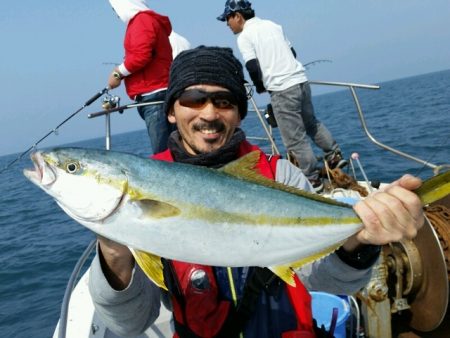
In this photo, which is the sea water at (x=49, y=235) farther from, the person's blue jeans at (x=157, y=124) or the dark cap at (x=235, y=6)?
the person's blue jeans at (x=157, y=124)

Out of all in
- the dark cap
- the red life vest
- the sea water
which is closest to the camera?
the red life vest

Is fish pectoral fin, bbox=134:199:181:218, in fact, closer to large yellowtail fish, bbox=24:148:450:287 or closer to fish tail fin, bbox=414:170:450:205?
large yellowtail fish, bbox=24:148:450:287

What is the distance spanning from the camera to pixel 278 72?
6238 mm

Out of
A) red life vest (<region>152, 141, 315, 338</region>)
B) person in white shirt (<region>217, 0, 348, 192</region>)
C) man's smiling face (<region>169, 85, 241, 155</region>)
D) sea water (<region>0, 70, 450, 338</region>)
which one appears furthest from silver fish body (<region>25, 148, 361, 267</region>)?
person in white shirt (<region>217, 0, 348, 192</region>)

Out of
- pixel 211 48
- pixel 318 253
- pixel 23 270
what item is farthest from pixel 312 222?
pixel 23 270

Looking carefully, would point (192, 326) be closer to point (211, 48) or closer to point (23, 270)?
point (211, 48)

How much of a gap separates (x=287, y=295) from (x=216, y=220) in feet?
3.30

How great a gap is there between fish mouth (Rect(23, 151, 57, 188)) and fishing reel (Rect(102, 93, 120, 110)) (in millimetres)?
3221

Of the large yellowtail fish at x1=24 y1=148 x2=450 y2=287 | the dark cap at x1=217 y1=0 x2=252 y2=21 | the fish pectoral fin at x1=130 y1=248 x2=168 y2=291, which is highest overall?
the dark cap at x1=217 y1=0 x2=252 y2=21

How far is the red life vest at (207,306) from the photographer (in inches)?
94.6

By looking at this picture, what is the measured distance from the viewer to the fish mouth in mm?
1810

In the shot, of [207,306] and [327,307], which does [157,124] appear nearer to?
[327,307]

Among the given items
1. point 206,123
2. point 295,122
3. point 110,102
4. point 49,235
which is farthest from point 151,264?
point 49,235

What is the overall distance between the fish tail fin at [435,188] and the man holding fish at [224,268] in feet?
0.11
